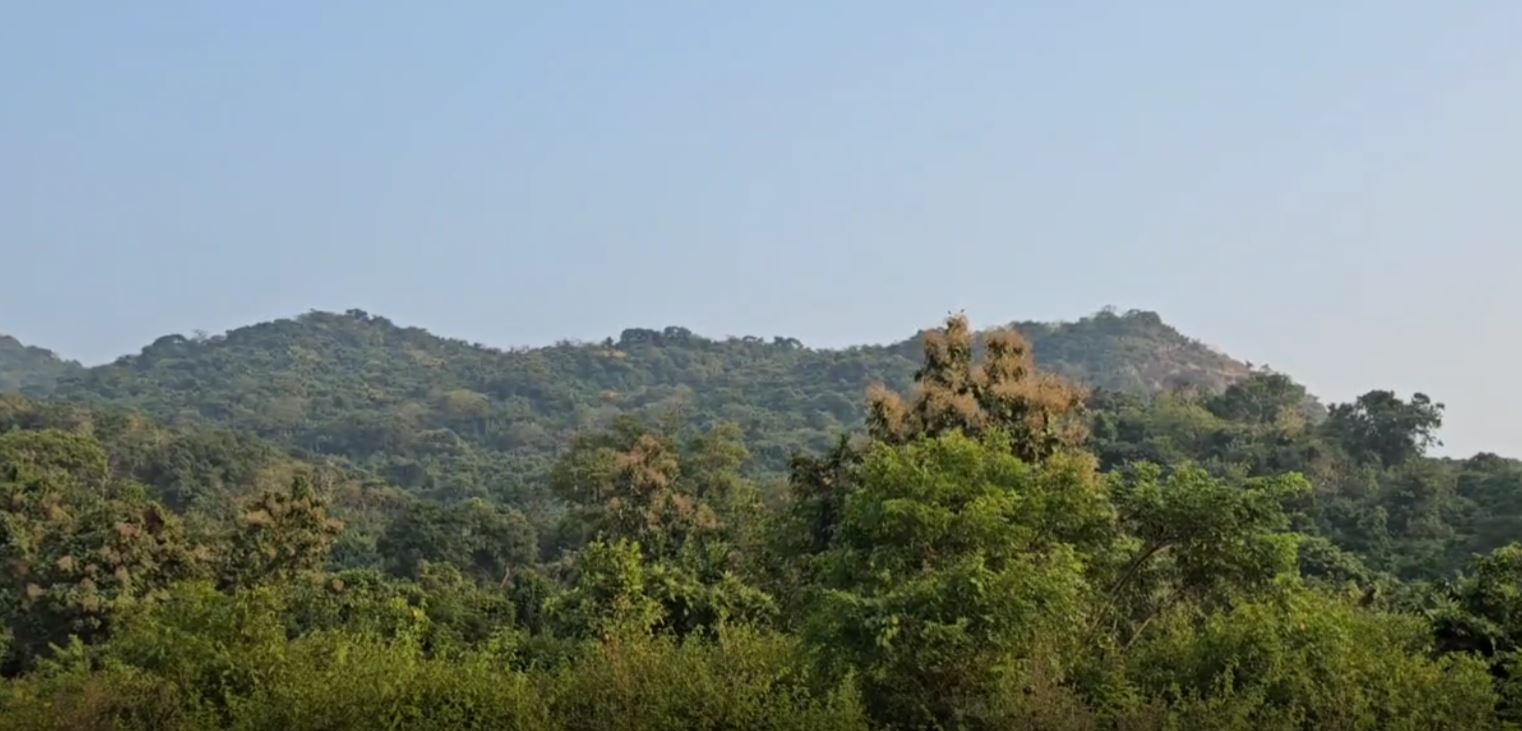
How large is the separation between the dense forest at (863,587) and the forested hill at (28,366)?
88.3m

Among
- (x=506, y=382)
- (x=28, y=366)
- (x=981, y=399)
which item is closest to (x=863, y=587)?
(x=981, y=399)

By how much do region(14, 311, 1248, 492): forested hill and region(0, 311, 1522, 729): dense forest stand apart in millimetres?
31492

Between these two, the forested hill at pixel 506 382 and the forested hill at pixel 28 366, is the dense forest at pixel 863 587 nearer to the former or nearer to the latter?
the forested hill at pixel 506 382

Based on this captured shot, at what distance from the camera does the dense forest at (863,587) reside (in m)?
9.73

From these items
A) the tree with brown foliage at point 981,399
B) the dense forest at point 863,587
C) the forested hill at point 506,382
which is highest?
the forested hill at point 506,382

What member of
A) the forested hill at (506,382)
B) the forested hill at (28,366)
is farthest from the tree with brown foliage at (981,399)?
the forested hill at (28,366)

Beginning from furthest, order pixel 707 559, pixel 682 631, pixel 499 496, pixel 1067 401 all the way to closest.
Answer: pixel 499 496 → pixel 707 559 → pixel 682 631 → pixel 1067 401

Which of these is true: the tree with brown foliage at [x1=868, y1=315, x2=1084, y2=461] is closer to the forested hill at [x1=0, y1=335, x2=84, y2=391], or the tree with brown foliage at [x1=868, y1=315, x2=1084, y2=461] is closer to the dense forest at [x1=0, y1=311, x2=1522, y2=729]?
the dense forest at [x1=0, y1=311, x2=1522, y2=729]

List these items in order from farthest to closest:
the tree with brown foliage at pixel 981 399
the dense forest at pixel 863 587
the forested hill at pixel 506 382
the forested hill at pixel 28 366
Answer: the forested hill at pixel 28 366 < the forested hill at pixel 506 382 < the tree with brown foliage at pixel 981 399 < the dense forest at pixel 863 587

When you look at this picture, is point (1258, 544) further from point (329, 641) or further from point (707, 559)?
point (707, 559)

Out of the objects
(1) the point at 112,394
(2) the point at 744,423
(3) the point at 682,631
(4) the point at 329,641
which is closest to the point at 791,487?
(3) the point at 682,631

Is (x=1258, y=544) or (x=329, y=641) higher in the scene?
(x=1258, y=544)

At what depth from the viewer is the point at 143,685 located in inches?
458

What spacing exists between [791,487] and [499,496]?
35699 mm
